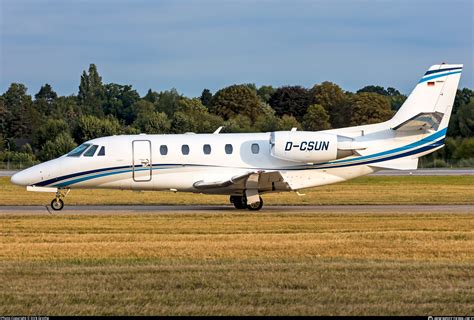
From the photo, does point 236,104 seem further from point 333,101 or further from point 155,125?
point 155,125

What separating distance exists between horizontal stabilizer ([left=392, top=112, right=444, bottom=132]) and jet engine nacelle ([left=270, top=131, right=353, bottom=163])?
6.01 ft

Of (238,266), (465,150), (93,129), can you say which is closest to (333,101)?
(465,150)

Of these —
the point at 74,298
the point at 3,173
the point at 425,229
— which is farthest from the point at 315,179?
the point at 3,173

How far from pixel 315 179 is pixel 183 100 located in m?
48.7

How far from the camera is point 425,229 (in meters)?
20.8

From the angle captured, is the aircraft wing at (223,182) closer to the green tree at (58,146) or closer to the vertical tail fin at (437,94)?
the vertical tail fin at (437,94)

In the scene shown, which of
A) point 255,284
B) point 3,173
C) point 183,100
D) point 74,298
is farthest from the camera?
point 183,100

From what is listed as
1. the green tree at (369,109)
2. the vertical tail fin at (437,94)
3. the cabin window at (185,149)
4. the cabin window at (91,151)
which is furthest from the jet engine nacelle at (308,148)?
the green tree at (369,109)

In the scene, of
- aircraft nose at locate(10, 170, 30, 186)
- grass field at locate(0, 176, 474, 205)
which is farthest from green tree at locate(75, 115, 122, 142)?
aircraft nose at locate(10, 170, 30, 186)

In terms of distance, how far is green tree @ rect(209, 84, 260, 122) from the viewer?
71812mm

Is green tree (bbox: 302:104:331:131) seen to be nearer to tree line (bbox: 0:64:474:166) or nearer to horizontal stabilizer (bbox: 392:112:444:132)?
A: tree line (bbox: 0:64:474:166)

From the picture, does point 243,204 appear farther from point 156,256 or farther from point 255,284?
point 255,284

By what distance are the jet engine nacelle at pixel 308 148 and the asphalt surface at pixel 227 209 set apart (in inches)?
64.7

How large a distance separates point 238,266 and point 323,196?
2070 cm
